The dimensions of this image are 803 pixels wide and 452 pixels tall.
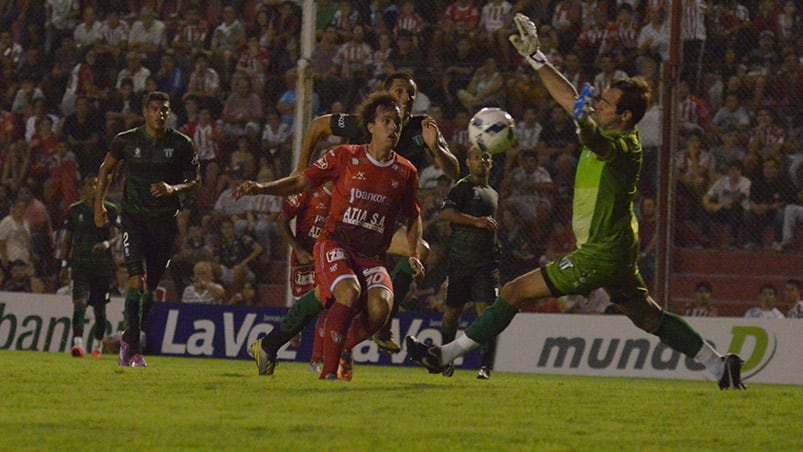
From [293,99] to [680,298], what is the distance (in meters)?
6.30

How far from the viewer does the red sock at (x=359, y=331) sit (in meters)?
10.1

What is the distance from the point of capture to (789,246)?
17672 millimetres

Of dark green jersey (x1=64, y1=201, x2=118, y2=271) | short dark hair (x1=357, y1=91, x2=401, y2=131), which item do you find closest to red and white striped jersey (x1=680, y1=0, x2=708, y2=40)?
dark green jersey (x1=64, y1=201, x2=118, y2=271)

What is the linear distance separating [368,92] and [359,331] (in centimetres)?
909

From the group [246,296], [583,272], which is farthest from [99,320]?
[583,272]

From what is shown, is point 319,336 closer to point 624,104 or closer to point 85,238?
point 624,104

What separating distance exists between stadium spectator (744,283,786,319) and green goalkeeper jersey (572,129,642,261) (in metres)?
8.37

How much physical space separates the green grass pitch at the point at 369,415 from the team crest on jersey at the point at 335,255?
2.79 ft

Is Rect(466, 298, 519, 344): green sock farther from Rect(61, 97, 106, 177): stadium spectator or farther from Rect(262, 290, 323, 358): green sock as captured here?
Rect(61, 97, 106, 177): stadium spectator

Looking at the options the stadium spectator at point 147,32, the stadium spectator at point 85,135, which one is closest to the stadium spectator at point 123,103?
the stadium spectator at point 85,135

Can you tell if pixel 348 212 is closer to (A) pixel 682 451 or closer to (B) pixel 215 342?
(A) pixel 682 451

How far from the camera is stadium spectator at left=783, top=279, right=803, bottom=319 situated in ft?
55.4

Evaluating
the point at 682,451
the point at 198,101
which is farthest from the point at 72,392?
the point at 198,101

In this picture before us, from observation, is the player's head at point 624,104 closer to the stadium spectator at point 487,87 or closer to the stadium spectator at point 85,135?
the stadium spectator at point 487,87
